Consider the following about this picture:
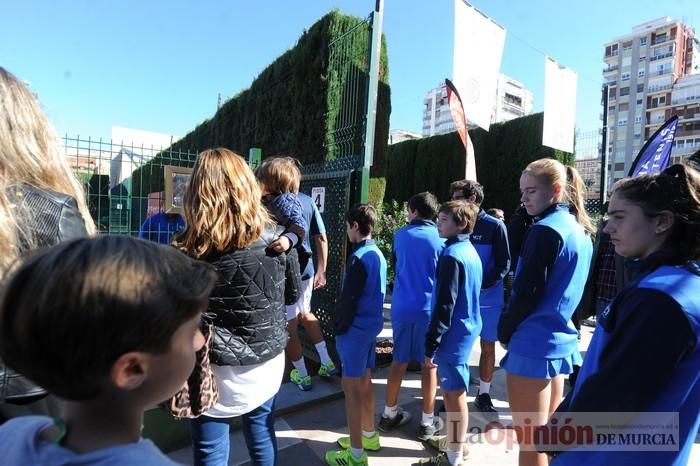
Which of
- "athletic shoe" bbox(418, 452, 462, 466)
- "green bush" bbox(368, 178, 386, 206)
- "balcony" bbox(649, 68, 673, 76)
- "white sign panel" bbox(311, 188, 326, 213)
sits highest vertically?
"balcony" bbox(649, 68, 673, 76)

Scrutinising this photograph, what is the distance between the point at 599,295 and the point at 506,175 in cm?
985

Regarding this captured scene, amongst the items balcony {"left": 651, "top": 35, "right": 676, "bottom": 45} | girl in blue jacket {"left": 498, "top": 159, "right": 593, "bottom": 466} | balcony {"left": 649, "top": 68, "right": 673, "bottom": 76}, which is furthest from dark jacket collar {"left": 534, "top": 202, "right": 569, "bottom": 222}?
balcony {"left": 651, "top": 35, "right": 676, "bottom": 45}

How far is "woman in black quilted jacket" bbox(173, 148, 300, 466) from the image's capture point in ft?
5.86

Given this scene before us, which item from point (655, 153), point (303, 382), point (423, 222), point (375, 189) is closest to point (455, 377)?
point (423, 222)

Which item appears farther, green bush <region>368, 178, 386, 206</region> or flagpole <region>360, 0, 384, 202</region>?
green bush <region>368, 178, 386, 206</region>

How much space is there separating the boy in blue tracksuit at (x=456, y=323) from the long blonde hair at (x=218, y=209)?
135cm

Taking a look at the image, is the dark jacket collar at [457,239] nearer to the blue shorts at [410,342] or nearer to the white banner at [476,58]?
the blue shorts at [410,342]

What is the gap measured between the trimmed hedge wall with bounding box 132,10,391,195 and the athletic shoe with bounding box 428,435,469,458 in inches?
104

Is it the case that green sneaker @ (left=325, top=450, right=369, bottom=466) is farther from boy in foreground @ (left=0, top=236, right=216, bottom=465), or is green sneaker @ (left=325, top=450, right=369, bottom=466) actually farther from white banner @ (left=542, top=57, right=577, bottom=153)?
white banner @ (left=542, top=57, right=577, bottom=153)

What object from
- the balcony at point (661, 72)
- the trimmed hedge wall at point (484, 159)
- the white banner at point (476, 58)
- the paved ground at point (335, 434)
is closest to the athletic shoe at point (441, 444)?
the paved ground at point (335, 434)

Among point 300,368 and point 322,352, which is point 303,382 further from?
point 322,352

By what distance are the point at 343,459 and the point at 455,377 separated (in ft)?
2.99

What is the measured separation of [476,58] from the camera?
633cm

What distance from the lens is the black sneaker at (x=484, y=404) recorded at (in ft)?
12.0
